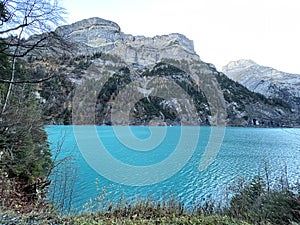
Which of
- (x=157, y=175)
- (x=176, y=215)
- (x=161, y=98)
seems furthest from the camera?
(x=161, y=98)

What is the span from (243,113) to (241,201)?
11668cm

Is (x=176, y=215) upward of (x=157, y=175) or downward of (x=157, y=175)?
upward

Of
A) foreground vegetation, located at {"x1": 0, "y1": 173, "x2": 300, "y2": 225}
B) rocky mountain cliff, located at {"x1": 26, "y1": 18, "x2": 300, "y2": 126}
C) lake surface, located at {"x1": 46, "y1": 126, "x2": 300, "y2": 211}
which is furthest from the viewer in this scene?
rocky mountain cliff, located at {"x1": 26, "y1": 18, "x2": 300, "y2": 126}

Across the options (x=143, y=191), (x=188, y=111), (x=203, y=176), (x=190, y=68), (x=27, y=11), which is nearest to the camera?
(x=27, y=11)

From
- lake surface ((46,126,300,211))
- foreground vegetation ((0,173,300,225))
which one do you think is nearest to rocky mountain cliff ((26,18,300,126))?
lake surface ((46,126,300,211))

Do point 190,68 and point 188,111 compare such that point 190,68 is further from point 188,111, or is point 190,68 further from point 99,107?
point 99,107

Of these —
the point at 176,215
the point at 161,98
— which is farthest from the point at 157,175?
the point at 161,98

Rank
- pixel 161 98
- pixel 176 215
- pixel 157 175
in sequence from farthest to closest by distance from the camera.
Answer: pixel 161 98
pixel 157 175
pixel 176 215

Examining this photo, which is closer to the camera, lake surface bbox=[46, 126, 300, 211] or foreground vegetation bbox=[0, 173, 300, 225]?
foreground vegetation bbox=[0, 173, 300, 225]

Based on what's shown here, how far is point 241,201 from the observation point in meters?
8.79

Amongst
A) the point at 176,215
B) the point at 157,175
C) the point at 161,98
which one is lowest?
the point at 157,175

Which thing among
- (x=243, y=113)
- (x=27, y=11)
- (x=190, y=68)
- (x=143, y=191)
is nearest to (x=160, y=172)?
(x=143, y=191)

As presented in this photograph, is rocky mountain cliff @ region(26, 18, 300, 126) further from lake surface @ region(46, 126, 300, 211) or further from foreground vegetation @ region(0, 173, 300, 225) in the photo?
foreground vegetation @ region(0, 173, 300, 225)

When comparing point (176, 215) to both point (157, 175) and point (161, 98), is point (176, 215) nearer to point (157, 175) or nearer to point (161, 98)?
point (157, 175)
